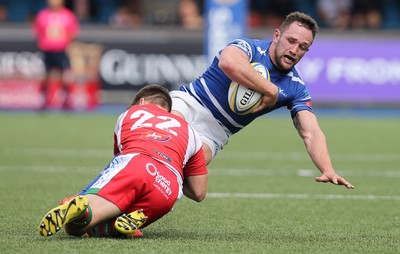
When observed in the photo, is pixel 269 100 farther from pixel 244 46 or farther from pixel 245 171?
pixel 245 171

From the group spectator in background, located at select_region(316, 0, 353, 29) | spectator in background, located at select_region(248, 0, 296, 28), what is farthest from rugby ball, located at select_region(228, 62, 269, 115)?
spectator in background, located at select_region(316, 0, 353, 29)

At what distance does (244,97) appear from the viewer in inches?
269

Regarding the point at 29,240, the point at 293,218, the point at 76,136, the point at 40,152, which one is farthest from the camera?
the point at 76,136

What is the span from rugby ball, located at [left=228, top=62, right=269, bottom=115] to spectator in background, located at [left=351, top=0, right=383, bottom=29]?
1600 centimetres

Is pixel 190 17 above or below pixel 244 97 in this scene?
below

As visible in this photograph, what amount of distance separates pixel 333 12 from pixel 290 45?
1734 cm

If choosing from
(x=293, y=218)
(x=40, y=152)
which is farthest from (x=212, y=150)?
(x=40, y=152)

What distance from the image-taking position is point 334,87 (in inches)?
782

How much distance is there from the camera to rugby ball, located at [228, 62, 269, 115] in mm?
6738

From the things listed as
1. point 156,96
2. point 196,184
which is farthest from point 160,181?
point 156,96

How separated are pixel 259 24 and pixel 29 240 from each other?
18012 millimetres

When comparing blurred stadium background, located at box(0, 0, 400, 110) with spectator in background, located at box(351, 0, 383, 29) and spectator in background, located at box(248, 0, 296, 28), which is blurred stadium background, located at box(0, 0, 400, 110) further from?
spectator in background, located at box(248, 0, 296, 28)

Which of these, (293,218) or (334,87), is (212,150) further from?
(334,87)

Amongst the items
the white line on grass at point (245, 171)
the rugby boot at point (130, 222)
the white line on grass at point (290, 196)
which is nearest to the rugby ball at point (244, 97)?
the rugby boot at point (130, 222)
